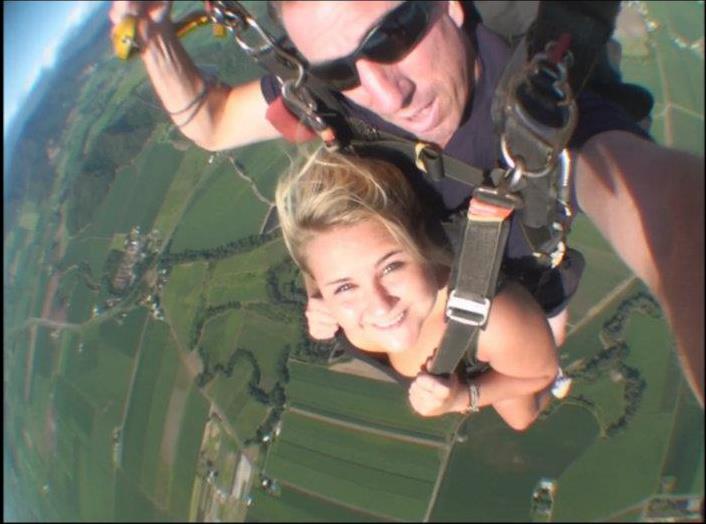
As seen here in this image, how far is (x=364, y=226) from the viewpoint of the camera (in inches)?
40.4

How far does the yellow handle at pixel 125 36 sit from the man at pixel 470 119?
0.09ft

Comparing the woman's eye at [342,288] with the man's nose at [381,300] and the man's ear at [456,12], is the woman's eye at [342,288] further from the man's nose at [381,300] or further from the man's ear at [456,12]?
the man's ear at [456,12]

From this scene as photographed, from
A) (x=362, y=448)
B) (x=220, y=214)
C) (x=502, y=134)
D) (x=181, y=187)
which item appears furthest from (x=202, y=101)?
(x=362, y=448)

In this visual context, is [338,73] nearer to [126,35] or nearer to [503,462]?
[126,35]

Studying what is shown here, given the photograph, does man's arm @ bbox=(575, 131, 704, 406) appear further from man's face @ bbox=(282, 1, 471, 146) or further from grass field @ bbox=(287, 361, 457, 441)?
grass field @ bbox=(287, 361, 457, 441)

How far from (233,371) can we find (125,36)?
1.53 m

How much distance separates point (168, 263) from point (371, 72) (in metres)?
1.45

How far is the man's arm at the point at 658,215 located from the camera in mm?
520

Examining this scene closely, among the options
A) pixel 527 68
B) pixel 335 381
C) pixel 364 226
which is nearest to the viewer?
pixel 527 68

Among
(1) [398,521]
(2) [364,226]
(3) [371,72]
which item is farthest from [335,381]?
(3) [371,72]

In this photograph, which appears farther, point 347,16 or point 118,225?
point 118,225

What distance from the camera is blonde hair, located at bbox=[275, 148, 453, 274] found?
102cm

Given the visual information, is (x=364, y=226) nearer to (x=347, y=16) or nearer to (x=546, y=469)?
(x=347, y=16)

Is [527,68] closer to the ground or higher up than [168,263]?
higher up
